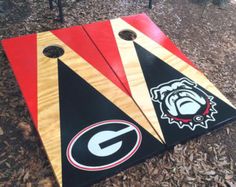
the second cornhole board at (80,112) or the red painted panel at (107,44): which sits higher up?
the red painted panel at (107,44)

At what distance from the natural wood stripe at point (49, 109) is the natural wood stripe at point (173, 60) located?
0.78 m

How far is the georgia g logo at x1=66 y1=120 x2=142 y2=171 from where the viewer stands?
159 centimetres

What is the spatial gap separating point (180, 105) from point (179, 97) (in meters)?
0.07

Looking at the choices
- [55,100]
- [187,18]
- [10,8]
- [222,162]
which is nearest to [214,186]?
[222,162]

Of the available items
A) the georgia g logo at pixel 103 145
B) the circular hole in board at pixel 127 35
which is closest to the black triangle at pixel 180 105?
the georgia g logo at pixel 103 145

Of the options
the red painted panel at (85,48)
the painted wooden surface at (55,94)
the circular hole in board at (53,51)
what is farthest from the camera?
the circular hole in board at (53,51)

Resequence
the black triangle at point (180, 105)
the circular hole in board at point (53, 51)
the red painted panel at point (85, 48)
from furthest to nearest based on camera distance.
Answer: the circular hole in board at point (53, 51)
the red painted panel at point (85, 48)
the black triangle at point (180, 105)

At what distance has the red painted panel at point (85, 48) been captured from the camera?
6.81ft

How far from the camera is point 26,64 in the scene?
2.04m

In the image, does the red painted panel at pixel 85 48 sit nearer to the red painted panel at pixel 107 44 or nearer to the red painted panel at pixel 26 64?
the red painted panel at pixel 107 44

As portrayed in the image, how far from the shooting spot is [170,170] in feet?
5.69

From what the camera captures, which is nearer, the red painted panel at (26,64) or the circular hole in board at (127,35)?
the red painted panel at (26,64)

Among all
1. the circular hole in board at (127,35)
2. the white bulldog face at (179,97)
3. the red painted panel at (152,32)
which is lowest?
the white bulldog face at (179,97)

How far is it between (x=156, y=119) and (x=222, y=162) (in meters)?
0.53
